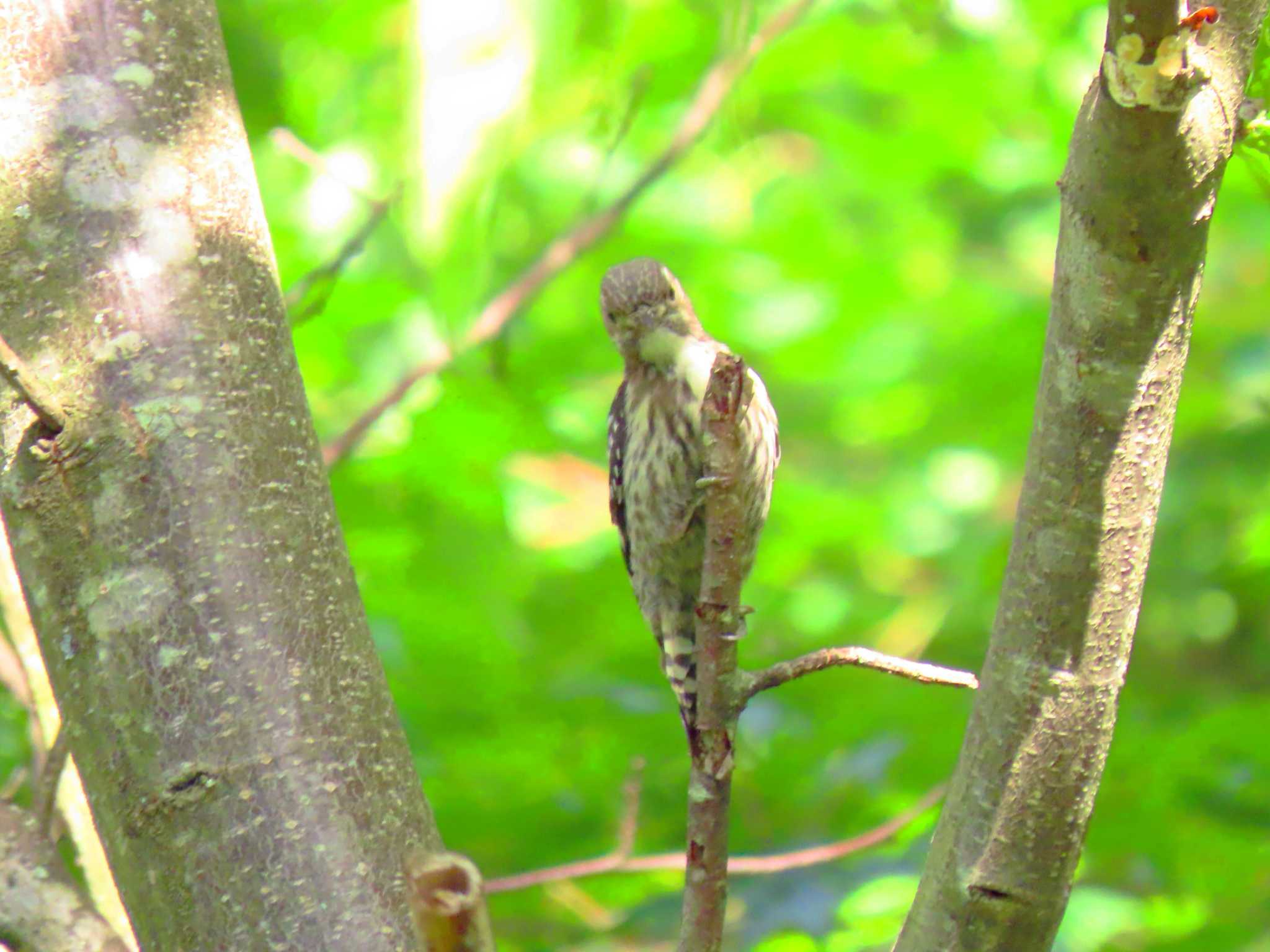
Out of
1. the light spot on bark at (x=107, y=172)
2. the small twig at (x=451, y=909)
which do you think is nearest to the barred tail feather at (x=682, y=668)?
the light spot on bark at (x=107, y=172)

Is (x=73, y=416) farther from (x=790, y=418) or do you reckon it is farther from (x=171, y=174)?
(x=790, y=418)

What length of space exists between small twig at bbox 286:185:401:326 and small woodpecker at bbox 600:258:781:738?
23.8 inches

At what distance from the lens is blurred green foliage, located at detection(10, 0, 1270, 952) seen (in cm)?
289

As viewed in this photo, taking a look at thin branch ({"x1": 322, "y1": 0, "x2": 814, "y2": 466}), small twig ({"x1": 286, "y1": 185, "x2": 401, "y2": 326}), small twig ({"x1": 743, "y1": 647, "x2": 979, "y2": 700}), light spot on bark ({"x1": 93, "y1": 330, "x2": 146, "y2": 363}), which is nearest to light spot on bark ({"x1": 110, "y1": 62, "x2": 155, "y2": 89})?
light spot on bark ({"x1": 93, "y1": 330, "x2": 146, "y2": 363})

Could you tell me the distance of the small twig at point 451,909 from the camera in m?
1.05

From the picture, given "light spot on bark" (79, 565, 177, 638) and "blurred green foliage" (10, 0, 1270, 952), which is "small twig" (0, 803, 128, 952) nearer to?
"light spot on bark" (79, 565, 177, 638)

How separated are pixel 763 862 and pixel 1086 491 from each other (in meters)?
1.47

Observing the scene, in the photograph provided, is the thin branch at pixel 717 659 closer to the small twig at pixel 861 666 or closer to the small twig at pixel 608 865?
the small twig at pixel 861 666

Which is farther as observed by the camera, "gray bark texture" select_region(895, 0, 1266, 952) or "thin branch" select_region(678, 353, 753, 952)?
"thin branch" select_region(678, 353, 753, 952)

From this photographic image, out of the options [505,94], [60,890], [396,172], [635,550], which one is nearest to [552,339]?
[396,172]

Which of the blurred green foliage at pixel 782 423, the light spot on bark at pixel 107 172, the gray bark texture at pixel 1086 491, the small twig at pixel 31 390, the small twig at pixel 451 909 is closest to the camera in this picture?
the small twig at pixel 451 909

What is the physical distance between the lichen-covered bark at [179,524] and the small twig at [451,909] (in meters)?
0.66

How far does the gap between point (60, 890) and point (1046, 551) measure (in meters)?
1.39

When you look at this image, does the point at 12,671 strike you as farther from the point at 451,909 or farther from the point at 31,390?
the point at 451,909
